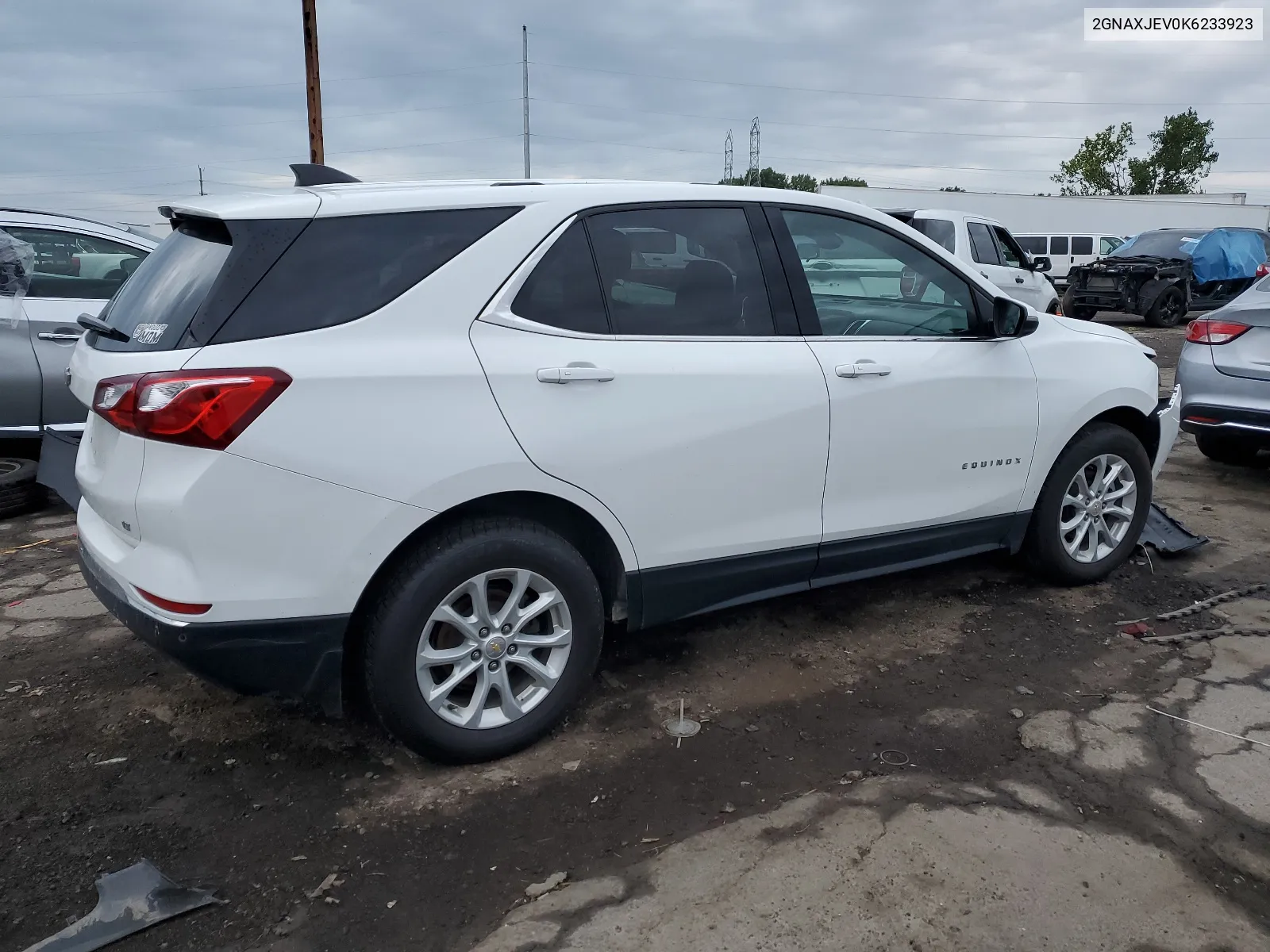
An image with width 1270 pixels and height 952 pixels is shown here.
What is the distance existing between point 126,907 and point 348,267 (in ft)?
5.81

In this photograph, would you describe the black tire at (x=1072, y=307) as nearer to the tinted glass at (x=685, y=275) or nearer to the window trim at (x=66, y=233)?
the window trim at (x=66, y=233)

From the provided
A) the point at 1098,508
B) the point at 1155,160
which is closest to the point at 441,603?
the point at 1098,508

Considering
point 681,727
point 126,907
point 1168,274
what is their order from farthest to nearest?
point 1168,274
point 681,727
point 126,907

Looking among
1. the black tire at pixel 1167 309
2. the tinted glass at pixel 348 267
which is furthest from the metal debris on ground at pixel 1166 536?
the black tire at pixel 1167 309

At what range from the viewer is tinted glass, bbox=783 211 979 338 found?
3791mm

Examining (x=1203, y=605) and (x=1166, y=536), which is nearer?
(x=1203, y=605)

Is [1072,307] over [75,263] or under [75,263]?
under

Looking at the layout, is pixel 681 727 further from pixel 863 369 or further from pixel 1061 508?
pixel 1061 508

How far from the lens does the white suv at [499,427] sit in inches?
106

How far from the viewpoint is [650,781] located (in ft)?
10.1

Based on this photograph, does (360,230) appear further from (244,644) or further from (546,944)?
(546,944)

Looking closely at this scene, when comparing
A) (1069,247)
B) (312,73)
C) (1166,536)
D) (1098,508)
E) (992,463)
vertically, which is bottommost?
(1166,536)

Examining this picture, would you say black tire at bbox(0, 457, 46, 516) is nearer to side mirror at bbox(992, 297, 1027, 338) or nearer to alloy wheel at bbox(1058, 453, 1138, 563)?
side mirror at bbox(992, 297, 1027, 338)

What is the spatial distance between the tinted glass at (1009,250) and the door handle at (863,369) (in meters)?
10.9
